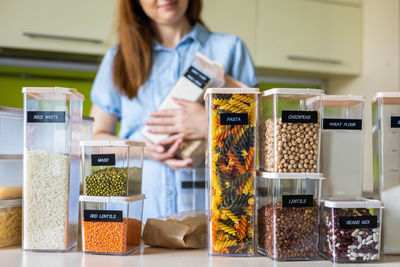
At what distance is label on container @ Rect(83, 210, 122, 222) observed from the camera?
0.85 m

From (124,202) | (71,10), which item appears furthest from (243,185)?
(71,10)

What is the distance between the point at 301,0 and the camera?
258 centimetres

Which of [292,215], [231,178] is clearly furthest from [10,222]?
[292,215]

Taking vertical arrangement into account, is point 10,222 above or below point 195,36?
below

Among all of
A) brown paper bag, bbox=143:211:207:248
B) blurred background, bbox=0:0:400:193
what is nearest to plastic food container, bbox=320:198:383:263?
brown paper bag, bbox=143:211:207:248

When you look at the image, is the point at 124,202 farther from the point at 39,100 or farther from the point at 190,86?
the point at 190,86

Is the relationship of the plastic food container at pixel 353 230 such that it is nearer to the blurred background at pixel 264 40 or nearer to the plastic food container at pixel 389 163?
the plastic food container at pixel 389 163

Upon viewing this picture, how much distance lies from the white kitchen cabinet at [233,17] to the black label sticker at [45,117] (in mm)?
1649

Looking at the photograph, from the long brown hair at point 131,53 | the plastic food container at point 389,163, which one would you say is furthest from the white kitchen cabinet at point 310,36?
the plastic food container at point 389,163

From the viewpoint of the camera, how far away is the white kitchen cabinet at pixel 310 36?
2.51 metres

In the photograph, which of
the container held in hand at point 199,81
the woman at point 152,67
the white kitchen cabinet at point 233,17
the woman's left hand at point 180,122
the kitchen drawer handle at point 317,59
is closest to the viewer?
the container held in hand at point 199,81

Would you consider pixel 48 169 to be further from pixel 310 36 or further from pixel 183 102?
pixel 310 36

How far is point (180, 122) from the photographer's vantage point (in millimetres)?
1315

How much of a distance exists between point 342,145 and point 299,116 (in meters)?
0.12
